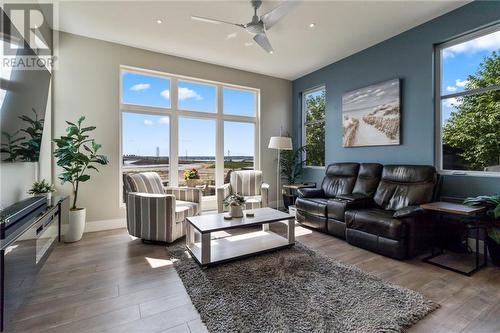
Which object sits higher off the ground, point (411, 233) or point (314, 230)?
point (411, 233)

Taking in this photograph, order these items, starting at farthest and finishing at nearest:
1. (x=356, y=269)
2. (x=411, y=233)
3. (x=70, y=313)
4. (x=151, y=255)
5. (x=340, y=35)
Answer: (x=340, y=35) → (x=151, y=255) → (x=411, y=233) → (x=356, y=269) → (x=70, y=313)

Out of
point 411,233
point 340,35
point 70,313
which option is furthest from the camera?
point 340,35

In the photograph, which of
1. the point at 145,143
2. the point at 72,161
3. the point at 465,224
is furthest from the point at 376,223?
the point at 72,161

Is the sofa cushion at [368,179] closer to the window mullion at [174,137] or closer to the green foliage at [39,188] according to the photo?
the window mullion at [174,137]

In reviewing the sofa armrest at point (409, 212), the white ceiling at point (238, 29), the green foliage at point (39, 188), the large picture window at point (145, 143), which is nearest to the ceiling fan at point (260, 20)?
the white ceiling at point (238, 29)

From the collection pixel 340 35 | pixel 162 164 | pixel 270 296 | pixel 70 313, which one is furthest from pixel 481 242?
pixel 162 164

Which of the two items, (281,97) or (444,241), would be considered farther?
(281,97)

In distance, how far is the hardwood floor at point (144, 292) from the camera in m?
1.67

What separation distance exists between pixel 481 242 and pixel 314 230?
199 cm

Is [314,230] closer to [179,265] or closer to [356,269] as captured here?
[356,269]

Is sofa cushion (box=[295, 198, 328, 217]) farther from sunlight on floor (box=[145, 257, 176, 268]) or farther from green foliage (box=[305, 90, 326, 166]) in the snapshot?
sunlight on floor (box=[145, 257, 176, 268])

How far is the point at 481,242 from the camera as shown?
2875 millimetres

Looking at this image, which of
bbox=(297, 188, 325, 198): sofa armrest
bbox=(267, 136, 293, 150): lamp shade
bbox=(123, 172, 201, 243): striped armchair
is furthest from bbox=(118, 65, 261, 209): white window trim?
bbox=(297, 188, 325, 198): sofa armrest

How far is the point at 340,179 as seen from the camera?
4.16 meters
